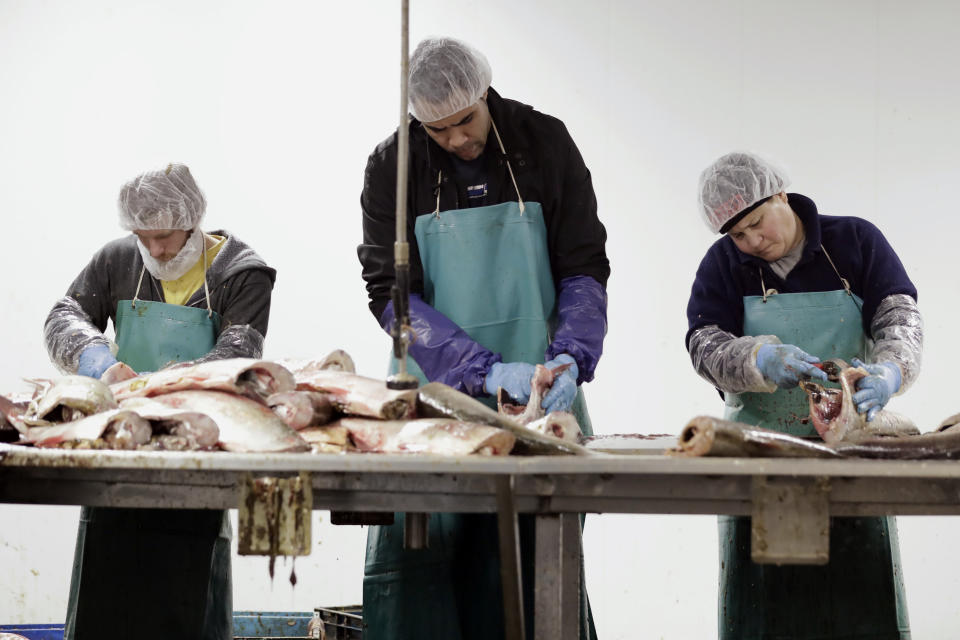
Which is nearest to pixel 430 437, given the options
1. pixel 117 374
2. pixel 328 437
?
pixel 328 437

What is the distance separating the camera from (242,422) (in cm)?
255

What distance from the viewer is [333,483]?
7.72 ft

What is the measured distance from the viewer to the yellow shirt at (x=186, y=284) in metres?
4.14

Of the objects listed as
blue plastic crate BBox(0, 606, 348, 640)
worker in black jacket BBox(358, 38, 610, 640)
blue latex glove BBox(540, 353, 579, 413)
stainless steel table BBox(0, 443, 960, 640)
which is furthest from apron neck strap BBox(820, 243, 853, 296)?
blue plastic crate BBox(0, 606, 348, 640)

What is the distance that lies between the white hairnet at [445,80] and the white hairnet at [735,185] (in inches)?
34.9

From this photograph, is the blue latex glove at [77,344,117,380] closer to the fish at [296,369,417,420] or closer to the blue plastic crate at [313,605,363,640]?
the fish at [296,369,417,420]

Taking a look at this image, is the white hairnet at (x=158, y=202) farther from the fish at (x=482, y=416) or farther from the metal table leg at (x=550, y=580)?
the metal table leg at (x=550, y=580)

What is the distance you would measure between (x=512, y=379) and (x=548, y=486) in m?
1.02

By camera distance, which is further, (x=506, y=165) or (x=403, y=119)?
(x=506, y=165)

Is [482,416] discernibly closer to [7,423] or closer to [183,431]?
[183,431]

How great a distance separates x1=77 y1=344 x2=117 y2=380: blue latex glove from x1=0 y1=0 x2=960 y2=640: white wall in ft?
5.82

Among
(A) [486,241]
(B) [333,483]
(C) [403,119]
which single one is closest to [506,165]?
(A) [486,241]

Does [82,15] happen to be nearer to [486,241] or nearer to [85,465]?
[486,241]

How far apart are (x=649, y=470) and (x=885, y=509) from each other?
53 cm
